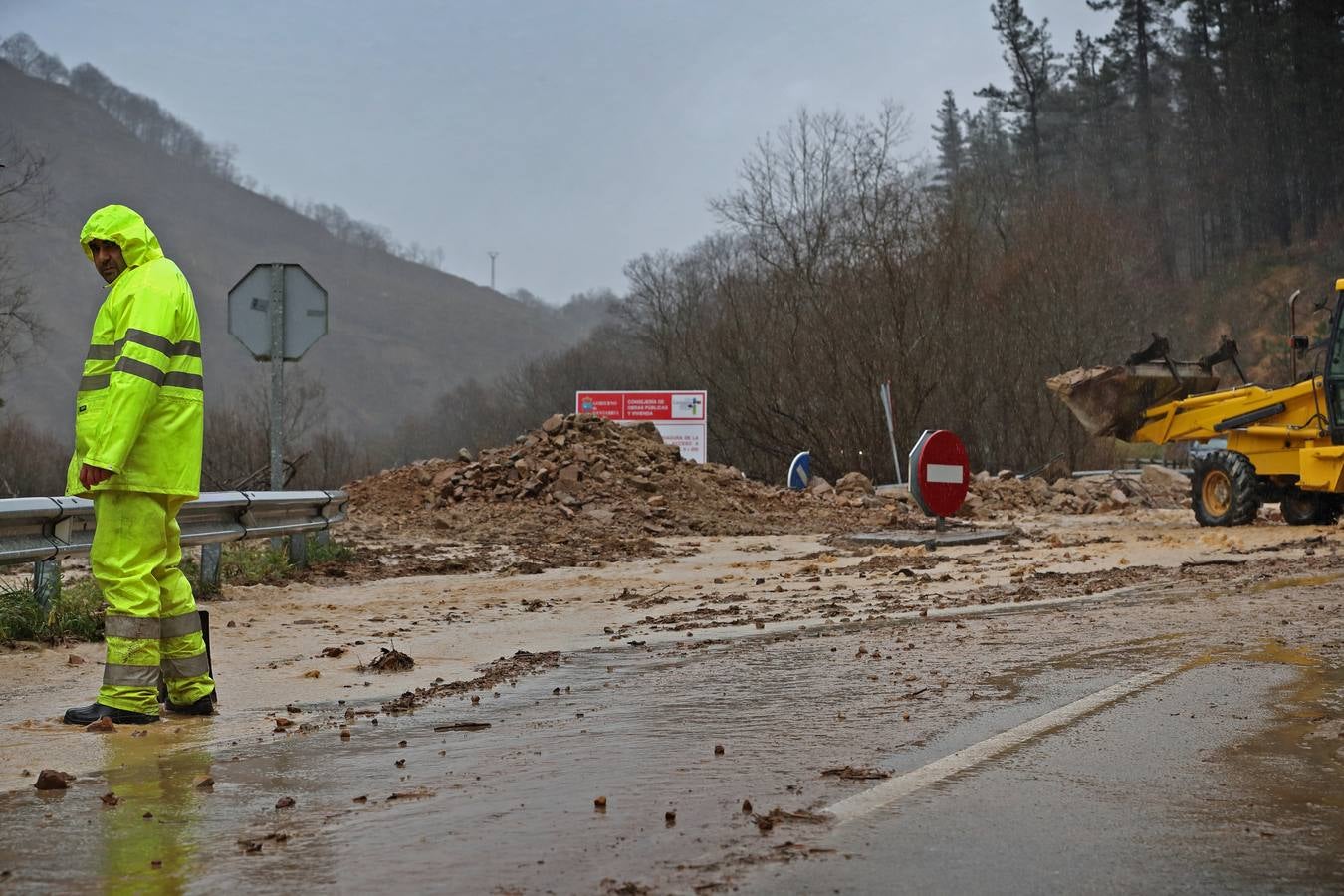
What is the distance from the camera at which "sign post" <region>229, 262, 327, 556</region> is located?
13.6m

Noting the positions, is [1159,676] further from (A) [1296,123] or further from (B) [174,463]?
(A) [1296,123]

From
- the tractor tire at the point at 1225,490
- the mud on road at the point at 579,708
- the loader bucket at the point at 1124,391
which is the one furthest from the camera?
the loader bucket at the point at 1124,391

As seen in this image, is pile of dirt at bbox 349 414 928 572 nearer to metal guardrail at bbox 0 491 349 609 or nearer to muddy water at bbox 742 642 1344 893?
metal guardrail at bbox 0 491 349 609

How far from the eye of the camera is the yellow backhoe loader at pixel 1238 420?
1906 cm

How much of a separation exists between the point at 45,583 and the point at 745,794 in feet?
20.0

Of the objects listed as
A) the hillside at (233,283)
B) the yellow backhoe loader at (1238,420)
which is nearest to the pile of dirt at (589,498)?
the yellow backhoe loader at (1238,420)

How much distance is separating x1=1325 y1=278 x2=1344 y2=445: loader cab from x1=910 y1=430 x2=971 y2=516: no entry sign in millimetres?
5182

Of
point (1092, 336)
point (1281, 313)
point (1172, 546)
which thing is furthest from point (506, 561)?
point (1281, 313)

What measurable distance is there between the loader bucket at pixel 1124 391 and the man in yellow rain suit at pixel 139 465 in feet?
57.1

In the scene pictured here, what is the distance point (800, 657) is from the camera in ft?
27.0

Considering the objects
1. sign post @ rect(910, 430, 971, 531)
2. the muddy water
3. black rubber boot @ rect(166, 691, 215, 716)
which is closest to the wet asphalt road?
the muddy water

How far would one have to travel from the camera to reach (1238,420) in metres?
20.5

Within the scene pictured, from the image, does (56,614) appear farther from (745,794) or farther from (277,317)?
(745,794)

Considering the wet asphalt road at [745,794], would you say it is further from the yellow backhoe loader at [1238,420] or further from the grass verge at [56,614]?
the yellow backhoe loader at [1238,420]
